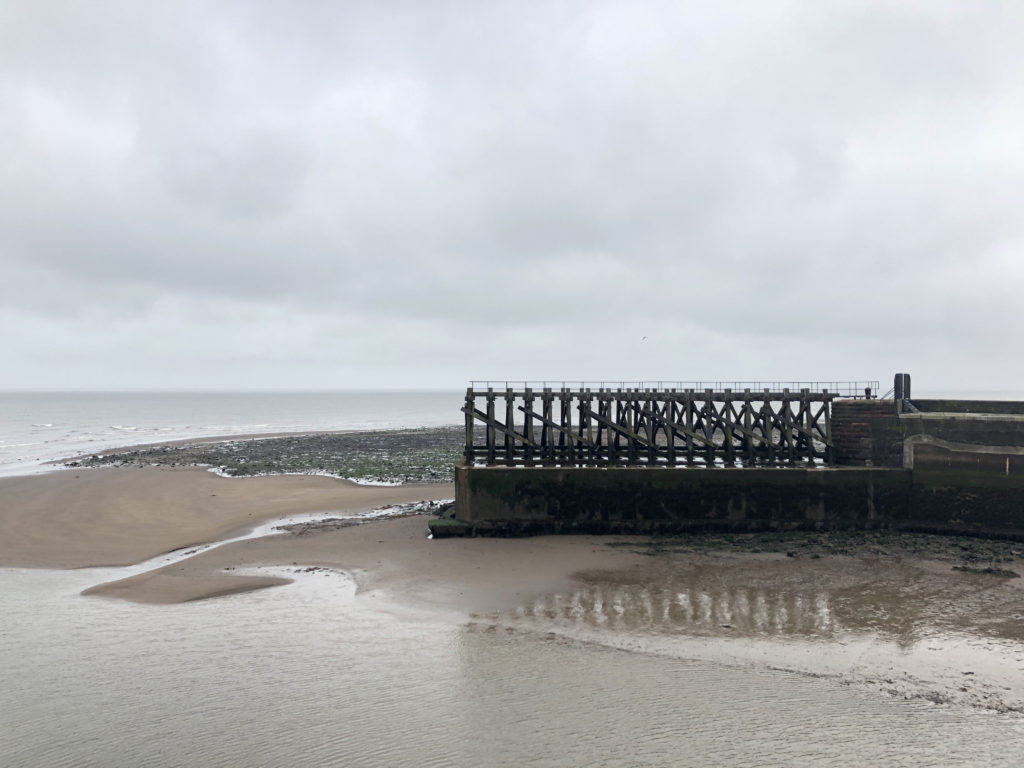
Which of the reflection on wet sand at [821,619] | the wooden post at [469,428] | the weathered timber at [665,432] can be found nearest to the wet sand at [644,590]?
the reflection on wet sand at [821,619]

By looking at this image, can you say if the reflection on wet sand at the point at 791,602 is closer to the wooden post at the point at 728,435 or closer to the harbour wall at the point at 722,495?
the harbour wall at the point at 722,495

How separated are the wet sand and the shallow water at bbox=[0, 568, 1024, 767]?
55 centimetres

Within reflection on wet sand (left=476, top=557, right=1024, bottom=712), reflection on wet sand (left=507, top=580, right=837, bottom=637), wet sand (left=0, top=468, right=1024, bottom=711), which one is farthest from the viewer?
reflection on wet sand (left=507, top=580, right=837, bottom=637)

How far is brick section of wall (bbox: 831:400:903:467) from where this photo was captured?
16.6 m

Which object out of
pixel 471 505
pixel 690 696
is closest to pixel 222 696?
pixel 690 696

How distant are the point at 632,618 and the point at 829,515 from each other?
26.7ft

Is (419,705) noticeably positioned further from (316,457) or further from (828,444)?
(316,457)

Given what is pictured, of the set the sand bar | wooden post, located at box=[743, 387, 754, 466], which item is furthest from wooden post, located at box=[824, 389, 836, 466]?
the sand bar

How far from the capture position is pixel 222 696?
819 centimetres

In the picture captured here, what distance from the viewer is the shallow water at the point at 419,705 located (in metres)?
6.85

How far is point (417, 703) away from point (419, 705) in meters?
0.06

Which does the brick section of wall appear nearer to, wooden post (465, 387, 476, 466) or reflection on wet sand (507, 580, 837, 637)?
reflection on wet sand (507, 580, 837, 637)

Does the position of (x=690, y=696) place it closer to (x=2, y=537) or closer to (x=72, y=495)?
(x=2, y=537)

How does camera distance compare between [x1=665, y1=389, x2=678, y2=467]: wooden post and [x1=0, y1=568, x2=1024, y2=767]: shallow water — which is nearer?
[x1=0, y1=568, x2=1024, y2=767]: shallow water
